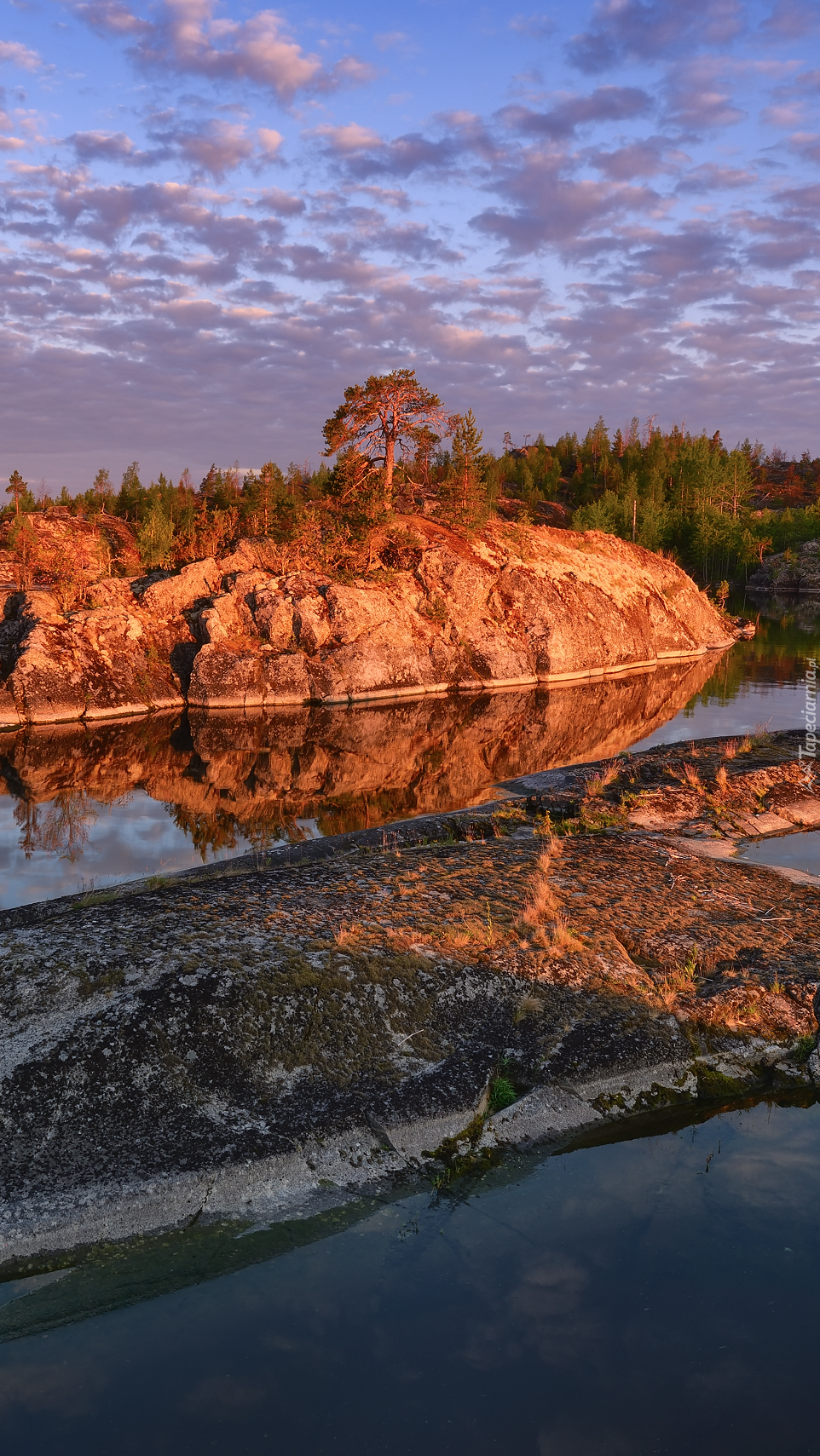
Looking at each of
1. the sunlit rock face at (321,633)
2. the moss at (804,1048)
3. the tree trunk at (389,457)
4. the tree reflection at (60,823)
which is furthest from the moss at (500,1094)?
the tree trunk at (389,457)

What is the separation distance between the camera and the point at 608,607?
56.8m

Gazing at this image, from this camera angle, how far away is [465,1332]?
7160 millimetres

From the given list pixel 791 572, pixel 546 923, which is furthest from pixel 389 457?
pixel 791 572

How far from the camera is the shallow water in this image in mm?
6355

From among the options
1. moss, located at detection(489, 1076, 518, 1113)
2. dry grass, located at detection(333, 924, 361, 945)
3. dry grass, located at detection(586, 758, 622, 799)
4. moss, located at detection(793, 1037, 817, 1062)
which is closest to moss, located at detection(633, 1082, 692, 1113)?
moss, located at detection(489, 1076, 518, 1113)

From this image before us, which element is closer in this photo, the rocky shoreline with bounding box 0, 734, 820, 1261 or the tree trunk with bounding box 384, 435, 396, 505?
the rocky shoreline with bounding box 0, 734, 820, 1261

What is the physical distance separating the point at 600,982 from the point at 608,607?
47227 millimetres

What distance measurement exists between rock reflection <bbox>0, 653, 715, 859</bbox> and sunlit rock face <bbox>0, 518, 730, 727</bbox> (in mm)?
2110

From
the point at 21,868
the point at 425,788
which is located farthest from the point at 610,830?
the point at 21,868

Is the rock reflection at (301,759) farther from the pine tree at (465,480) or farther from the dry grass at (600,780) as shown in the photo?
the pine tree at (465,480)

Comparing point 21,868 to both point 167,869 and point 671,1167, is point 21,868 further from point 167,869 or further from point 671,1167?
point 671,1167

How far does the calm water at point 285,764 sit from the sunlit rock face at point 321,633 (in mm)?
2244

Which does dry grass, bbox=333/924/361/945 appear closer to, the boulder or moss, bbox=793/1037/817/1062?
moss, bbox=793/1037/817/1062

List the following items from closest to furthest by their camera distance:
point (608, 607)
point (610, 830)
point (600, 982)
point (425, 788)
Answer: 1. point (600, 982)
2. point (610, 830)
3. point (425, 788)
4. point (608, 607)
